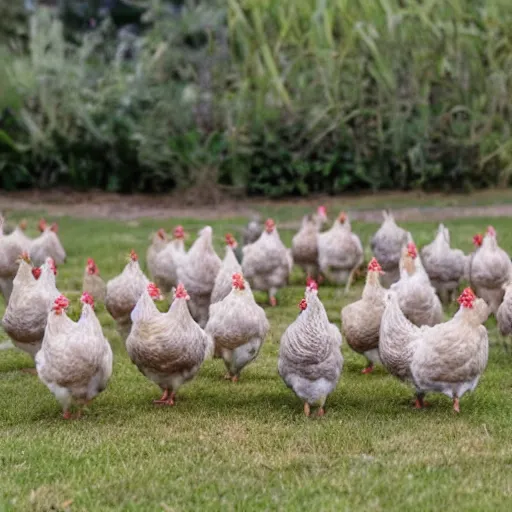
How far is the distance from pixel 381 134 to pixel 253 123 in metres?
2.46

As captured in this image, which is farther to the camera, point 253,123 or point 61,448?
point 253,123

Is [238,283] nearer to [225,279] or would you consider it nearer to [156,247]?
[225,279]

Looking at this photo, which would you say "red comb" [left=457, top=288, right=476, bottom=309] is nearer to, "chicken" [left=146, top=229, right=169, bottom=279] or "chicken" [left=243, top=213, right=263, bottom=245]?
"chicken" [left=146, top=229, right=169, bottom=279]

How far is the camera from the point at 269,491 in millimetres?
5363

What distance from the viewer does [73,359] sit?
21.8 ft

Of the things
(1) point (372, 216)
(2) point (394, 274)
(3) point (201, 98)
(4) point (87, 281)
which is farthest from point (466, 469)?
(3) point (201, 98)

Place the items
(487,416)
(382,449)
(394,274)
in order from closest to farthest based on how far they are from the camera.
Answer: (382,449) < (487,416) < (394,274)

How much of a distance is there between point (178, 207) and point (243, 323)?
36.1ft

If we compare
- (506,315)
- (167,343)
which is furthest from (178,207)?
(167,343)

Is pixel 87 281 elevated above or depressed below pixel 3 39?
below

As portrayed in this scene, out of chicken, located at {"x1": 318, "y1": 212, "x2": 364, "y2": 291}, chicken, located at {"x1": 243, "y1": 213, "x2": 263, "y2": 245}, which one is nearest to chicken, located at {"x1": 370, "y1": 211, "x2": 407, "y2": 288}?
chicken, located at {"x1": 318, "y1": 212, "x2": 364, "y2": 291}

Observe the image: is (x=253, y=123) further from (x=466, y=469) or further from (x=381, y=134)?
(x=466, y=469)

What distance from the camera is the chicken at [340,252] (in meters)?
11.3

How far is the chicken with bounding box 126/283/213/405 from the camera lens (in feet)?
23.0
